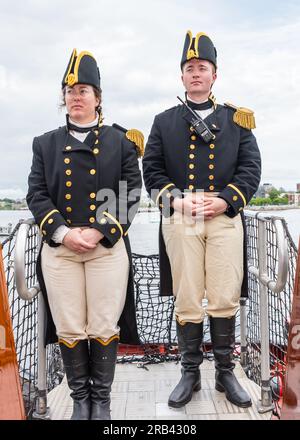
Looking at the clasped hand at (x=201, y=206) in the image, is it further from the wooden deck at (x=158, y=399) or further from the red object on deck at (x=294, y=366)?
the wooden deck at (x=158, y=399)

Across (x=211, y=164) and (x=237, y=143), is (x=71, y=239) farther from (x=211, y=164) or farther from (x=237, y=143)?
(x=237, y=143)

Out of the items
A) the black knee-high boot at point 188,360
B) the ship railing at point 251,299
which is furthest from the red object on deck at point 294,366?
the black knee-high boot at point 188,360

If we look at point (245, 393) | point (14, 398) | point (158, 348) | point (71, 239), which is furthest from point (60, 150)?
point (158, 348)

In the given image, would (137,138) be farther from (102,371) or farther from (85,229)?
(102,371)

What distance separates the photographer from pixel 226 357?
9.57 feet

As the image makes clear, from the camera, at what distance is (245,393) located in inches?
113

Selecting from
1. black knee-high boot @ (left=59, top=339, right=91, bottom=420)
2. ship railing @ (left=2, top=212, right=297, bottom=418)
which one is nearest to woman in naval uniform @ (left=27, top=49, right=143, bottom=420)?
black knee-high boot @ (left=59, top=339, right=91, bottom=420)

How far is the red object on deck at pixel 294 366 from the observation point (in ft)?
6.07

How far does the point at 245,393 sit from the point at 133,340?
737 mm

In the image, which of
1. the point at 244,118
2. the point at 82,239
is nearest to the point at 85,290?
the point at 82,239

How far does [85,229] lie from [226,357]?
3.80 ft

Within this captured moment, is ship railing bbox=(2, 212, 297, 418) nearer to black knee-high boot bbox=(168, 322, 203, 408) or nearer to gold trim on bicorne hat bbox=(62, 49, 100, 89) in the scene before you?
black knee-high boot bbox=(168, 322, 203, 408)

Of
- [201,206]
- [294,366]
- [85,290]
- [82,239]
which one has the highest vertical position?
[201,206]

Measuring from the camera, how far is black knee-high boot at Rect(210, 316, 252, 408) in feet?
9.37
